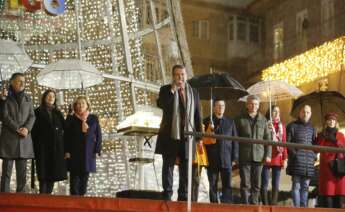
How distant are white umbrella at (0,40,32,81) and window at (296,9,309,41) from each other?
685 inches

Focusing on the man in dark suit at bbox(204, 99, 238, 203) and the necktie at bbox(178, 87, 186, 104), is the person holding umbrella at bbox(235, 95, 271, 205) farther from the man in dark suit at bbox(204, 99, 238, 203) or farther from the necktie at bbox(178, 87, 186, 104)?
the necktie at bbox(178, 87, 186, 104)

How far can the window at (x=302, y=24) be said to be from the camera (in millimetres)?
28722

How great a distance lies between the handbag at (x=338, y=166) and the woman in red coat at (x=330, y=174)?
0.22 feet

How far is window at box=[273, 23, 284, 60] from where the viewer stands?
30.1 m

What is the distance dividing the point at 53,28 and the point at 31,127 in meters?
5.82

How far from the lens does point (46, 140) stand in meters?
10.3

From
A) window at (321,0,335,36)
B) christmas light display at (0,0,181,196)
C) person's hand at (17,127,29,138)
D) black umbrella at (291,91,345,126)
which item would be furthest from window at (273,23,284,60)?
person's hand at (17,127,29,138)

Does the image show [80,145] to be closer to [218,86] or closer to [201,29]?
[218,86]

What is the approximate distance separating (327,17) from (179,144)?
1839cm

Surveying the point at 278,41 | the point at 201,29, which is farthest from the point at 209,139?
the point at 201,29

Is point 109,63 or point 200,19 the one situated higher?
Result: point 200,19

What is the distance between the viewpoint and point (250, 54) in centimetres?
3319

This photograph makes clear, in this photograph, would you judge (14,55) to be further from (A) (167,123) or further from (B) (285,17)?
(B) (285,17)

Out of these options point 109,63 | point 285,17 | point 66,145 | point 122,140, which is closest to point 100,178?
point 122,140
